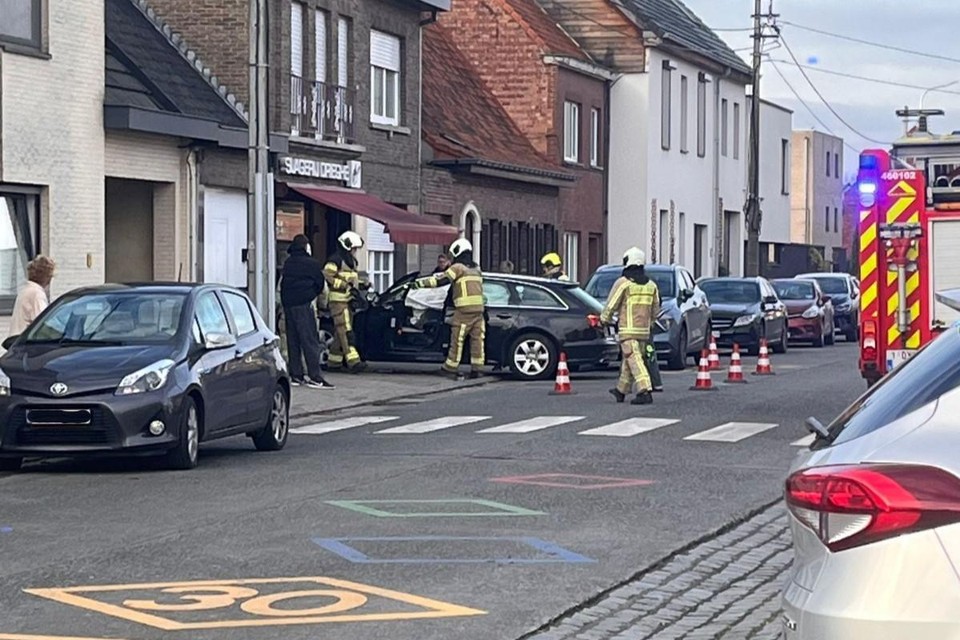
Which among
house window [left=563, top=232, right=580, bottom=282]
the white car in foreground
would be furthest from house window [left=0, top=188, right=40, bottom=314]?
house window [left=563, top=232, right=580, bottom=282]

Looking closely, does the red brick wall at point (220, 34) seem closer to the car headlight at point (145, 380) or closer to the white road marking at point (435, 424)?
the white road marking at point (435, 424)

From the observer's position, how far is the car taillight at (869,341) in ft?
55.7

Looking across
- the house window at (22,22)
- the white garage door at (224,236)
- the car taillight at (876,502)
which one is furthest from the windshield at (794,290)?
the car taillight at (876,502)

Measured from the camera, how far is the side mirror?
14.8 m

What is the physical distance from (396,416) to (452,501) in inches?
307

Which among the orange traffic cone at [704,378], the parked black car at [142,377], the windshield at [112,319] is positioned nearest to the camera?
the parked black car at [142,377]

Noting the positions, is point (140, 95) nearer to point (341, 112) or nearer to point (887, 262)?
point (341, 112)

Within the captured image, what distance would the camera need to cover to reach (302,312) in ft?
76.7

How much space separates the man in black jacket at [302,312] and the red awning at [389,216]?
671 centimetres

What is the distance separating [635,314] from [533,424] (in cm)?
268

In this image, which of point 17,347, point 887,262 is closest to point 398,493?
point 17,347

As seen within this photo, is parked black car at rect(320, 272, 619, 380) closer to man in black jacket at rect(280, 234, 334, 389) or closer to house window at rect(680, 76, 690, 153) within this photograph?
man in black jacket at rect(280, 234, 334, 389)

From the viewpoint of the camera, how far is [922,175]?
16.7 m

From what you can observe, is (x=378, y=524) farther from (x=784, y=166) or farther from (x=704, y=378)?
(x=784, y=166)
